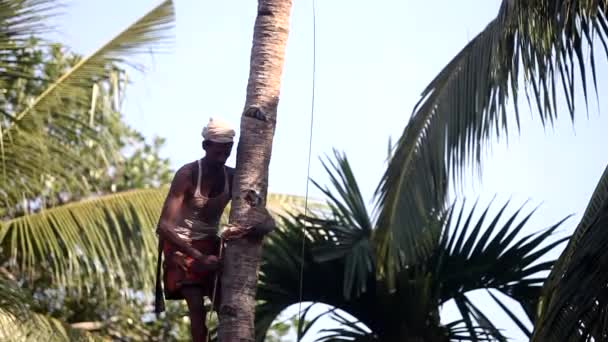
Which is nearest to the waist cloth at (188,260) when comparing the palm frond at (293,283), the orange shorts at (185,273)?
the orange shorts at (185,273)

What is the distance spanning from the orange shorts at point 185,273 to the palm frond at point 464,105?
2.52m

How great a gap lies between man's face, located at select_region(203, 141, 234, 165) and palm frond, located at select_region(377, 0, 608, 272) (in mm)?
2287

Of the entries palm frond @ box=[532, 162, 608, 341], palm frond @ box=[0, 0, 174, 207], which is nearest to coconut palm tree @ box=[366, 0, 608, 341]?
palm frond @ box=[532, 162, 608, 341]

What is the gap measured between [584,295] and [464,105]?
2.95 m

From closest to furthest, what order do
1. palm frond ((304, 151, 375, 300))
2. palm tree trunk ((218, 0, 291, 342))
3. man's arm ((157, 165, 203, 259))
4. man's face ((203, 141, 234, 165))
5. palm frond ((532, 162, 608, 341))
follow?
palm tree trunk ((218, 0, 291, 342)) → palm frond ((532, 162, 608, 341)) → man's arm ((157, 165, 203, 259)) → man's face ((203, 141, 234, 165)) → palm frond ((304, 151, 375, 300))

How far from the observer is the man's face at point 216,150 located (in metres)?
7.82

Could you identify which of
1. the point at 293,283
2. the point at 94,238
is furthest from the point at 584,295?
the point at 94,238

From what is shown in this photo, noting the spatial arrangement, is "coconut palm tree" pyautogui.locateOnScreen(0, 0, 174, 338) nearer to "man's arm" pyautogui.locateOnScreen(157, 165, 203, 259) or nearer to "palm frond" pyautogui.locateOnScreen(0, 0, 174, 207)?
"palm frond" pyautogui.locateOnScreen(0, 0, 174, 207)

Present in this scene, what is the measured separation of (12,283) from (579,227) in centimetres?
519

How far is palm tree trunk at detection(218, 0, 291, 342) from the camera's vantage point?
7.30 metres

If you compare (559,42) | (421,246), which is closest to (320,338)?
(421,246)

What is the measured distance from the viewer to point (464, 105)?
10.4 m

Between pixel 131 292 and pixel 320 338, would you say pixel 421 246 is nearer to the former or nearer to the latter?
pixel 320 338

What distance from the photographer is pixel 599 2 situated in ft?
30.3
